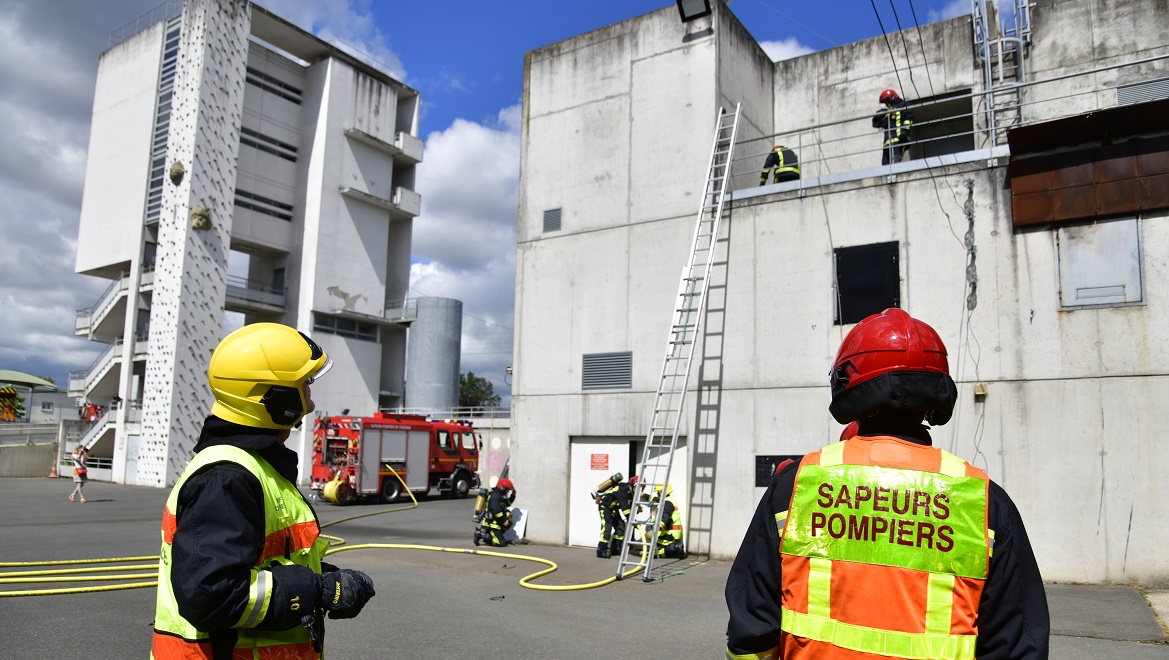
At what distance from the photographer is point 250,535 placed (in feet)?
8.20

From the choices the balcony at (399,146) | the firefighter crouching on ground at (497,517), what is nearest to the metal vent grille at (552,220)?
the firefighter crouching on ground at (497,517)

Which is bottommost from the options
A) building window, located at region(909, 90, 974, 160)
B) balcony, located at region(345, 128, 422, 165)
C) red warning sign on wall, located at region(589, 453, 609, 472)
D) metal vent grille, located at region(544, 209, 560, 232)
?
red warning sign on wall, located at region(589, 453, 609, 472)

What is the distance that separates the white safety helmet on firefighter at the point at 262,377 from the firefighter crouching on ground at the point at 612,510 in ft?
31.4

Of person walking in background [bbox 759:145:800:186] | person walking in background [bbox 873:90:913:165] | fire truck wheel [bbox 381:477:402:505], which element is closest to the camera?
person walking in background [bbox 873:90:913:165]

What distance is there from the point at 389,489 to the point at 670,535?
14.0 m

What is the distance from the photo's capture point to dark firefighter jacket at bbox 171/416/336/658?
238cm

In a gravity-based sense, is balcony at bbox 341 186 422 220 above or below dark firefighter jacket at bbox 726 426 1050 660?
above

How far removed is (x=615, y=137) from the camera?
46.5 feet

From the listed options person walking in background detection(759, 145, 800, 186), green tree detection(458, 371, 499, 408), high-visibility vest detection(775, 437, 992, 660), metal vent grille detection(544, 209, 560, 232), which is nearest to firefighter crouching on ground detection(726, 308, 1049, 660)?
high-visibility vest detection(775, 437, 992, 660)

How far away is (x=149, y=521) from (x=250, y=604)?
1703 cm

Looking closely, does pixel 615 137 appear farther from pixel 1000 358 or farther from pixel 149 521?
pixel 149 521

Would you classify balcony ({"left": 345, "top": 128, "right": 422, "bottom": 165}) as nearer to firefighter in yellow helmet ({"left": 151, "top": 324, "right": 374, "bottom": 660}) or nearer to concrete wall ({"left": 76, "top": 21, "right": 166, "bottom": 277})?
concrete wall ({"left": 76, "top": 21, "right": 166, "bottom": 277})

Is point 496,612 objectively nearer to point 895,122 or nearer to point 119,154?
point 895,122

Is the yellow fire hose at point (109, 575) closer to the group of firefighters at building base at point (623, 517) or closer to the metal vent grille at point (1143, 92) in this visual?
the group of firefighters at building base at point (623, 517)
